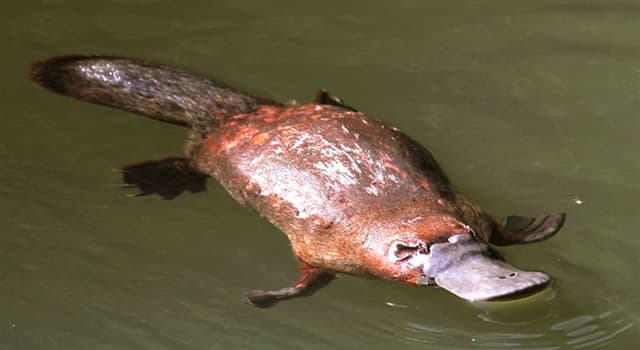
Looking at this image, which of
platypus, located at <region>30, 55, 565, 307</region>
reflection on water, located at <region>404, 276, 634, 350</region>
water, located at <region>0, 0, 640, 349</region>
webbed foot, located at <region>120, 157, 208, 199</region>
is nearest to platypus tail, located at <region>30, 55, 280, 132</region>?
A: platypus, located at <region>30, 55, 565, 307</region>

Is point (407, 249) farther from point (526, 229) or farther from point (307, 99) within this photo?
point (307, 99)

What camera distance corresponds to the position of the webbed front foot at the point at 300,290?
118 inches

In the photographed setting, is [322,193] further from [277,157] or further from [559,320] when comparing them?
[559,320]

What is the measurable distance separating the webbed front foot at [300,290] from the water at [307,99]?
21 centimetres

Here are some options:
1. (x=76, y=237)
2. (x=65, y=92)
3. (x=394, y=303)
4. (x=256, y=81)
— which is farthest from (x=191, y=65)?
(x=394, y=303)

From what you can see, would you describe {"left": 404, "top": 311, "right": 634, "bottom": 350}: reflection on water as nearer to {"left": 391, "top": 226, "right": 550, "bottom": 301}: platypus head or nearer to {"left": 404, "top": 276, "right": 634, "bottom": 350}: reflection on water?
{"left": 404, "top": 276, "right": 634, "bottom": 350}: reflection on water

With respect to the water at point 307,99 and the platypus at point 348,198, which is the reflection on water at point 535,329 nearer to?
the water at point 307,99

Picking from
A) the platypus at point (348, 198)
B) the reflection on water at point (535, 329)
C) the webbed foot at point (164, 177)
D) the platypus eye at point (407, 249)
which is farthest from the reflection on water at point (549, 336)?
the webbed foot at point (164, 177)

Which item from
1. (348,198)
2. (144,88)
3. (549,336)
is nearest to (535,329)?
(549,336)

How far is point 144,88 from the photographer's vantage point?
3.59 m

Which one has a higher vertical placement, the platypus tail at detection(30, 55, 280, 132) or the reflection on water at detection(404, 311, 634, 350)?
the platypus tail at detection(30, 55, 280, 132)

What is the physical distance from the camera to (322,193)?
2949 mm

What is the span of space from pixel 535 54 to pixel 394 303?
1506 mm

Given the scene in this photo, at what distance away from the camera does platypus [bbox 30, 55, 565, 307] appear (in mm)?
2850
